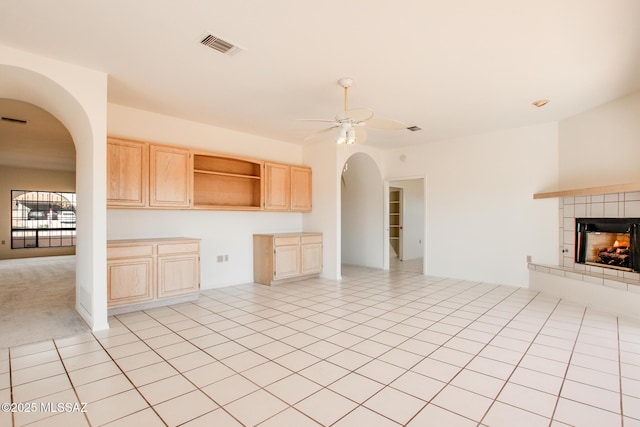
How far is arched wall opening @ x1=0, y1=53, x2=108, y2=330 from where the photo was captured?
3.07m

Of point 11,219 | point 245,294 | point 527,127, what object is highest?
point 527,127

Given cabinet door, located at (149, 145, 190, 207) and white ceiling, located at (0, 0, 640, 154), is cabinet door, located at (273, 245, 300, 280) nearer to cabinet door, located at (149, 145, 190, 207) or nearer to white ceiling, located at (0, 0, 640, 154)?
cabinet door, located at (149, 145, 190, 207)

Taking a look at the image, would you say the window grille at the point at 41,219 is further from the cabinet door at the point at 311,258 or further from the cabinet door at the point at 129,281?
the cabinet door at the point at 311,258

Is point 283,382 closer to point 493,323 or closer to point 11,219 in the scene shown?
point 493,323

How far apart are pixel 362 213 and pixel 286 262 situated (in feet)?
8.78

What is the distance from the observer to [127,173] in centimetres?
402

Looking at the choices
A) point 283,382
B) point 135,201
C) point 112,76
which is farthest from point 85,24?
point 283,382

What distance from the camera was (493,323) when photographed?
11.6 feet

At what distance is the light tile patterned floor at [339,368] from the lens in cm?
191

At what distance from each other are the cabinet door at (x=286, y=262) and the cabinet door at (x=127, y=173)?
224 centimetres

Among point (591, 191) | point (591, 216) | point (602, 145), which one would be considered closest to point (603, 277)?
point (591, 216)

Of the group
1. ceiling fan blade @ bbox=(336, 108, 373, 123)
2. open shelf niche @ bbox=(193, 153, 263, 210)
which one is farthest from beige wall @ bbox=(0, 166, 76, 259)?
ceiling fan blade @ bbox=(336, 108, 373, 123)

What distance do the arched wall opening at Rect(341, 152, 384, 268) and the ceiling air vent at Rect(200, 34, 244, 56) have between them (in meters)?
4.25

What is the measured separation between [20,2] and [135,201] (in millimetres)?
2271
